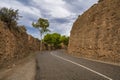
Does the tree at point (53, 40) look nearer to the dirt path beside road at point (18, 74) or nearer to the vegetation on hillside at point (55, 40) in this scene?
the vegetation on hillside at point (55, 40)

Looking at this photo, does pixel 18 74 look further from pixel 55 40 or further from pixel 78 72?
pixel 55 40

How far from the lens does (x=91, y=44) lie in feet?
111

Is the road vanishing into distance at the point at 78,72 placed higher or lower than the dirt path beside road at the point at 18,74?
higher

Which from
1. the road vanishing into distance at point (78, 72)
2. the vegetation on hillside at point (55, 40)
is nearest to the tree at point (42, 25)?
the vegetation on hillside at point (55, 40)

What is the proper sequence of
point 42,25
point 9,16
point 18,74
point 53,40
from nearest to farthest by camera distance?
point 18,74 < point 9,16 < point 42,25 < point 53,40

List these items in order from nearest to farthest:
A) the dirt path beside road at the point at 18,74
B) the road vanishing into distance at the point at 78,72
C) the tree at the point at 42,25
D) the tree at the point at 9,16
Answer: the road vanishing into distance at the point at 78,72 < the dirt path beside road at the point at 18,74 < the tree at the point at 9,16 < the tree at the point at 42,25

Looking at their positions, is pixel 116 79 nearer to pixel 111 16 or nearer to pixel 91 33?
pixel 111 16

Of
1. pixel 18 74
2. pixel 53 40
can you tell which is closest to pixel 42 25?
pixel 53 40

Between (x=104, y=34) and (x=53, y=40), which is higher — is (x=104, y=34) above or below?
below

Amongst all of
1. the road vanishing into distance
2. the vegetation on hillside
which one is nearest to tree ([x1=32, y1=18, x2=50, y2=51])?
the vegetation on hillside

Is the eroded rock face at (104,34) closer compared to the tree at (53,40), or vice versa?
the eroded rock face at (104,34)

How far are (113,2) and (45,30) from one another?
5568 cm

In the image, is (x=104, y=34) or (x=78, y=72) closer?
(x=78, y=72)

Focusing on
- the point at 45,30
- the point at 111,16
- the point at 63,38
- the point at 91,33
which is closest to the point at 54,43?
the point at 63,38
